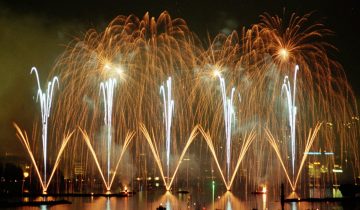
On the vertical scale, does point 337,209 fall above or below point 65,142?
below

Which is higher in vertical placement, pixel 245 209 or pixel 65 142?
pixel 65 142

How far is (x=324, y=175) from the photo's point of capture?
499ft

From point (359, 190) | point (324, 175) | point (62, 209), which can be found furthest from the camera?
point (324, 175)

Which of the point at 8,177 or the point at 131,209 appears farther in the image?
the point at 8,177

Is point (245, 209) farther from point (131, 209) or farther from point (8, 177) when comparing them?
point (8, 177)

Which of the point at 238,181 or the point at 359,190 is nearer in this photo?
the point at 359,190

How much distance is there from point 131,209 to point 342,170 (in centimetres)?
9465

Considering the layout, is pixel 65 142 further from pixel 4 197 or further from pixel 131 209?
pixel 4 197

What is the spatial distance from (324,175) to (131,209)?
369 feet

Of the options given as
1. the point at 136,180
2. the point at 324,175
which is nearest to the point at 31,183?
the point at 136,180

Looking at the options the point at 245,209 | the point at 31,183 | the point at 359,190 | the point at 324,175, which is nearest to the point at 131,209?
the point at 245,209

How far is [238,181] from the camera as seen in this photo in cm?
12588

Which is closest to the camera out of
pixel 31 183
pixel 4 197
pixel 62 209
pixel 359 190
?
pixel 62 209

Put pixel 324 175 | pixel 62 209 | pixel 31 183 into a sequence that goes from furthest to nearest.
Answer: pixel 324 175 → pixel 31 183 → pixel 62 209
